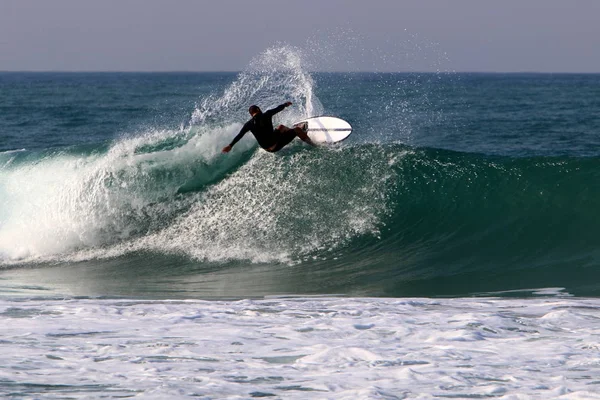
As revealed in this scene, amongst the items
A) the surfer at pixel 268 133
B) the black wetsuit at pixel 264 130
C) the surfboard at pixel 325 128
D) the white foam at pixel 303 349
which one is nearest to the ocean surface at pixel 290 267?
the white foam at pixel 303 349

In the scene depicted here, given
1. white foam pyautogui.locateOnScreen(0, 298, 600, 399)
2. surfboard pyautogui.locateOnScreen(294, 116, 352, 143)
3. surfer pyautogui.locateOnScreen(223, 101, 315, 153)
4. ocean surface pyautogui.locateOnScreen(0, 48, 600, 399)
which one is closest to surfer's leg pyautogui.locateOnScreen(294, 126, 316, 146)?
surfer pyautogui.locateOnScreen(223, 101, 315, 153)

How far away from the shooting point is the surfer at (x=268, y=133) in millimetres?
12078

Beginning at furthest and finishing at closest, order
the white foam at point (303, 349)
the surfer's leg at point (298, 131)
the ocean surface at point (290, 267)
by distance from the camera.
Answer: the surfer's leg at point (298, 131) → the ocean surface at point (290, 267) → the white foam at point (303, 349)

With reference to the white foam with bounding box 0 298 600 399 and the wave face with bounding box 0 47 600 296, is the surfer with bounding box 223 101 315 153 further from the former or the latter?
the white foam with bounding box 0 298 600 399

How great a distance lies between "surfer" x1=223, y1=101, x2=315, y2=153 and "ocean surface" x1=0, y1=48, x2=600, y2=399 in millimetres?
403

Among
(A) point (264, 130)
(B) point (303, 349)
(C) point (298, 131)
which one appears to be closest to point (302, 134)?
(C) point (298, 131)

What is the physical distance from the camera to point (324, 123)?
13398 mm

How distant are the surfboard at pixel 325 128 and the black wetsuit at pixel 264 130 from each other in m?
0.53

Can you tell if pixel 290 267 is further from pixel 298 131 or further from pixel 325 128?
pixel 325 128

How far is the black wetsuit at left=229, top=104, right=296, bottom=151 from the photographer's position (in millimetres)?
12039

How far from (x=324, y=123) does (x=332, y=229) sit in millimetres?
2128

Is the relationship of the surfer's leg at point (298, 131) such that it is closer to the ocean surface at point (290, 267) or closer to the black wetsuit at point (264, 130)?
the black wetsuit at point (264, 130)

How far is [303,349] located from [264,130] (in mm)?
6046

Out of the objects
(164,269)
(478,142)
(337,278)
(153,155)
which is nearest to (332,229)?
(337,278)
